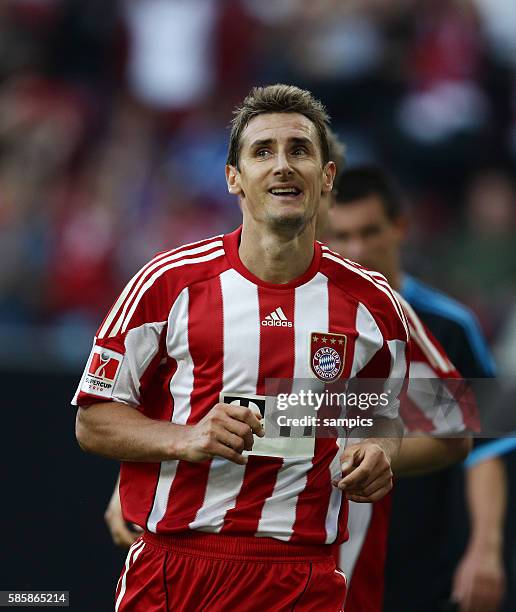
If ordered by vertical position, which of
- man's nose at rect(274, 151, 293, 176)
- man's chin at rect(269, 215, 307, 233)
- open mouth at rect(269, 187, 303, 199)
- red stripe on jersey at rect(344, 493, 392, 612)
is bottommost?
red stripe on jersey at rect(344, 493, 392, 612)

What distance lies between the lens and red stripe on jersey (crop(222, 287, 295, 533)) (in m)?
3.09

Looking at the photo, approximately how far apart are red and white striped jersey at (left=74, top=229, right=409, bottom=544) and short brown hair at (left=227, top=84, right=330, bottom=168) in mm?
344

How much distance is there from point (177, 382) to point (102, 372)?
20 centimetres

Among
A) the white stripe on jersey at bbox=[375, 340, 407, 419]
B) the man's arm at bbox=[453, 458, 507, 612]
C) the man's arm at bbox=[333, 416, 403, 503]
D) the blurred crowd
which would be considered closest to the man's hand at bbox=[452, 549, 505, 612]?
the man's arm at bbox=[453, 458, 507, 612]

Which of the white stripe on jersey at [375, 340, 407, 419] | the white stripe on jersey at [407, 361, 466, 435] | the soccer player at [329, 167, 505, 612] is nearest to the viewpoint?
the white stripe on jersey at [375, 340, 407, 419]

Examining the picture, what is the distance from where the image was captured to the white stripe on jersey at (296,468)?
310 cm

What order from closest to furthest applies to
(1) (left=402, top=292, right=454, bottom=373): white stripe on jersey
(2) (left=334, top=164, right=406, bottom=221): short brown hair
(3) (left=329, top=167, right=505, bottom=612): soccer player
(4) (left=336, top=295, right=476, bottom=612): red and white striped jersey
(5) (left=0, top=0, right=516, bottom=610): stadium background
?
1. (4) (left=336, top=295, right=476, bottom=612): red and white striped jersey
2. (1) (left=402, top=292, right=454, bottom=373): white stripe on jersey
3. (3) (left=329, top=167, right=505, bottom=612): soccer player
4. (2) (left=334, top=164, right=406, bottom=221): short brown hair
5. (5) (left=0, top=0, right=516, bottom=610): stadium background

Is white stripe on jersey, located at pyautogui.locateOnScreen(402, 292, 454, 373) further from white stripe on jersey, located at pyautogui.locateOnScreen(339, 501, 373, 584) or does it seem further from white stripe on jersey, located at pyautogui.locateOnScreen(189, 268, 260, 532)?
white stripe on jersey, located at pyautogui.locateOnScreen(189, 268, 260, 532)

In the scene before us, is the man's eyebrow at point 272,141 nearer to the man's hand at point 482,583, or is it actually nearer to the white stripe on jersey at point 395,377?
the white stripe on jersey at point 395,377

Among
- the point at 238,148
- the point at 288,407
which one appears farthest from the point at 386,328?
the point at 238,148

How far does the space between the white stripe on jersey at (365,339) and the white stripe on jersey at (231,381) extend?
11.4 inches

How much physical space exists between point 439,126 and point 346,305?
605cm

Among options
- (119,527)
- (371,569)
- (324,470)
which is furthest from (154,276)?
(371,569)

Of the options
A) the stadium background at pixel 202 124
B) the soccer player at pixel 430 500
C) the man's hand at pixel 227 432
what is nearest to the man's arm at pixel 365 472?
the man's hand at pixel 227 432
